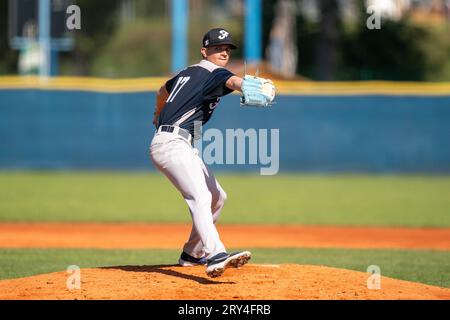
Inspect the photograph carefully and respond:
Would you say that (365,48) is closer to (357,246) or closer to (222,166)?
(222,166)

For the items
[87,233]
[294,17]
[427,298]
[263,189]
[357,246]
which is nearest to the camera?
[427,298]

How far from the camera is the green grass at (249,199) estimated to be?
13242 millimetres

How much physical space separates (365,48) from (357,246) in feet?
78.8

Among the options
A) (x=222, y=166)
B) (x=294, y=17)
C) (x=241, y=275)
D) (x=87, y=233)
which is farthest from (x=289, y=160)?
(x=294, y=17)

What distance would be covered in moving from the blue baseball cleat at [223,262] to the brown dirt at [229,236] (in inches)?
159

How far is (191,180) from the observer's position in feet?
20.3

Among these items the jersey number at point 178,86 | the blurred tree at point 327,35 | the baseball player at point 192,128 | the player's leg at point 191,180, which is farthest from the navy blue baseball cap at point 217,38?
the blurred tree at point 327,35

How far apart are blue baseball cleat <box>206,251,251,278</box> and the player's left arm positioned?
1.11 m

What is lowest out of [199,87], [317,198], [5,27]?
[317,198]

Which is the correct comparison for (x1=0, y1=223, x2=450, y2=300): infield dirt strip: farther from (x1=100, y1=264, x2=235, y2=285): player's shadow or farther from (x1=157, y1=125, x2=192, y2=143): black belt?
(x1=157, y1=125, x2=192, y2=143): black belt

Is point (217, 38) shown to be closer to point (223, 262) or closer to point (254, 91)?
point (254, 91)

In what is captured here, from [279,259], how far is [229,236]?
2114mm

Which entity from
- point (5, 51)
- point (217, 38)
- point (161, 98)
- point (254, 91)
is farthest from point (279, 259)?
point (5, 51)

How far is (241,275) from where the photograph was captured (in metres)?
6.39
